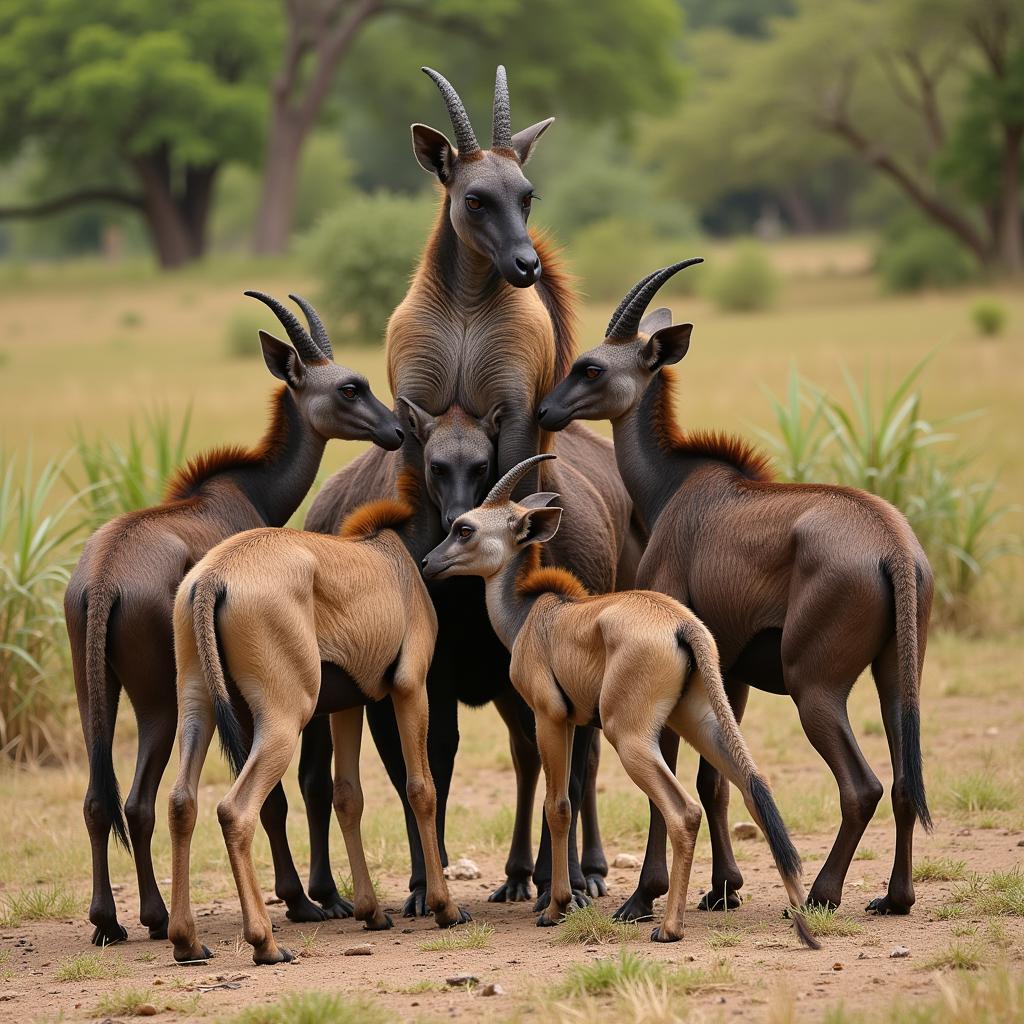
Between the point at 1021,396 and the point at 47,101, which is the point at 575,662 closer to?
the point at 1021,396

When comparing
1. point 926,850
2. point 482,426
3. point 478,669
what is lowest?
point 926,850

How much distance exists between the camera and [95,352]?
3288cm

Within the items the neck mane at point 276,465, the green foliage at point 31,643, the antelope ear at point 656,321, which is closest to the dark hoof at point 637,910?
the neck mane at point 276,465

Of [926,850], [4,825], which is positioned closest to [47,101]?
[4,825]

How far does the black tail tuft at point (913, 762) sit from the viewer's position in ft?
20.6

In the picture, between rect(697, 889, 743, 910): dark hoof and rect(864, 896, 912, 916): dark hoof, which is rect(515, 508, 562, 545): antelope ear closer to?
rect(697, 889, 743, 910): dark hoof

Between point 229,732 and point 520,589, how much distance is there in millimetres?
1555

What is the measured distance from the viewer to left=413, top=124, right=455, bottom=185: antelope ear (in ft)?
24.1

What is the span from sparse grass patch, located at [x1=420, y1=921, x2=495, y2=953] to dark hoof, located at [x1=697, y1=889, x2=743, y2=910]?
987 millimetres

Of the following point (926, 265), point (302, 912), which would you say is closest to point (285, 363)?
point (302, 912)

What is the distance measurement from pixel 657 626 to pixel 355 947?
178 centimetres

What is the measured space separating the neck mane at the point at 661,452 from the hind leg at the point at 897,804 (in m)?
1.09

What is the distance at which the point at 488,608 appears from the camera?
7.04 metres

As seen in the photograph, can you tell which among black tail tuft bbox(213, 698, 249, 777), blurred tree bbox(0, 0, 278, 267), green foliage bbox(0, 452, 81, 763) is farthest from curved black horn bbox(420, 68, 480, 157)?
blurred tree bbox(0, 0, 278, 267)
